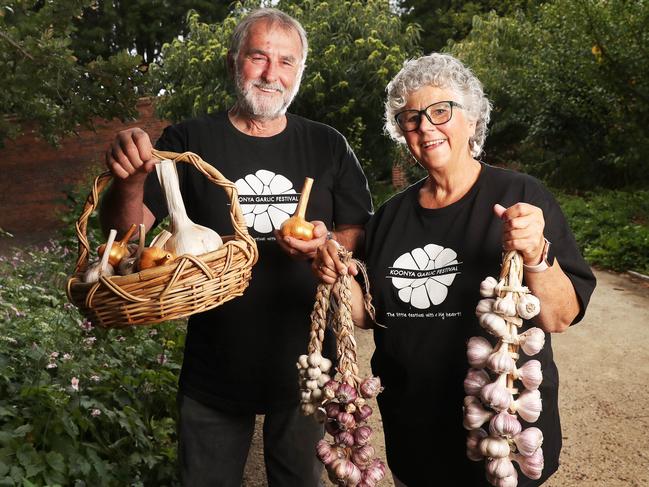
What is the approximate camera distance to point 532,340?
145cm

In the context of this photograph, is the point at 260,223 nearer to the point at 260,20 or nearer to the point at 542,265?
the point at 260,20

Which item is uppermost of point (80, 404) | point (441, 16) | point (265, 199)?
point (441, 16)

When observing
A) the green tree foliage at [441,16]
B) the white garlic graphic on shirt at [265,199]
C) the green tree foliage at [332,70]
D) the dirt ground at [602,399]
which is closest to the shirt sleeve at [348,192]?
the white garlic graphic on shirt at [265,199]

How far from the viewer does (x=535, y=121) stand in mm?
14797

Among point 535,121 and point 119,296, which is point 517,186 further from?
point 535,121

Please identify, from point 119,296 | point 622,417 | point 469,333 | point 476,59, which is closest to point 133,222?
point 119,296

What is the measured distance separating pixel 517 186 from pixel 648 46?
8.93m

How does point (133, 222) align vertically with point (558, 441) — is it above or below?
above

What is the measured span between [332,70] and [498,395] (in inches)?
384

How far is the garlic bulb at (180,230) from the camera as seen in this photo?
5.63ft

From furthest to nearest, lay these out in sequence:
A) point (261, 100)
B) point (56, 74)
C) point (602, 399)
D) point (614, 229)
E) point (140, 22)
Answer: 1. point (140, 22)
2. point (614, 229)
3. point (602, 399)
4. point (56, 74)
5. point (261, 100)

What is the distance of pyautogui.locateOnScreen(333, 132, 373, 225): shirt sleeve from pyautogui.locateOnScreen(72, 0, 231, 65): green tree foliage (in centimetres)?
2095

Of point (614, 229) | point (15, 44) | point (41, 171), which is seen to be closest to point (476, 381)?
point (15, 44)

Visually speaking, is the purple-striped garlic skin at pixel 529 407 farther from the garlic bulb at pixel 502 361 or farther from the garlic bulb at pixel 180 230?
the garlic bulb at pixel 180 230
